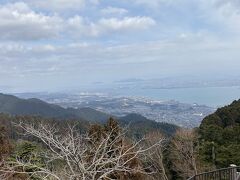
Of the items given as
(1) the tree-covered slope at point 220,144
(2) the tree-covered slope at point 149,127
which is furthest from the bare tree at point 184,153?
(2) the tree-covered slope at point 149,127

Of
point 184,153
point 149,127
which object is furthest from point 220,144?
point 149,127

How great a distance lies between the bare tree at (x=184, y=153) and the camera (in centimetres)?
3127

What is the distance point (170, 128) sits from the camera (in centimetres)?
8944

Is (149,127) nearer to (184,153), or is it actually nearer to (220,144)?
(220,144)

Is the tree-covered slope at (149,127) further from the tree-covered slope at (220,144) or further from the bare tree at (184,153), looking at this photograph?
the bare tree at (184,153)

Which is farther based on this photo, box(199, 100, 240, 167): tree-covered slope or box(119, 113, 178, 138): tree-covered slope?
box(119, 113, 178, 138): tree-covered slope

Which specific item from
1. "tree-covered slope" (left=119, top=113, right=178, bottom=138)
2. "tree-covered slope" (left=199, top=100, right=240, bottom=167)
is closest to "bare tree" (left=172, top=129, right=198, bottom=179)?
"tree-covered slope" (left=199, top=100, right=240, bottom=167)

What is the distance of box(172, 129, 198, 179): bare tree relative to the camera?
31266 millimetres

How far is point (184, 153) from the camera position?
1278 inches

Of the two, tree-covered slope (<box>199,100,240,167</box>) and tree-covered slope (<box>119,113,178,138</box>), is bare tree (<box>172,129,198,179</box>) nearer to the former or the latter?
tree-covered slope (<box>199,100,240,167</box>)

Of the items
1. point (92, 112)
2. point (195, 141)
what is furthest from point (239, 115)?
point (92, 112)

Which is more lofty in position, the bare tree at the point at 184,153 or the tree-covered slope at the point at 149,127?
the bare tree at the point at 184,153

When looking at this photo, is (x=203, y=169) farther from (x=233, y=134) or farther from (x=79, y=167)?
(x=79, y=167)

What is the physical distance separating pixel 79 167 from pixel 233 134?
108 feet
